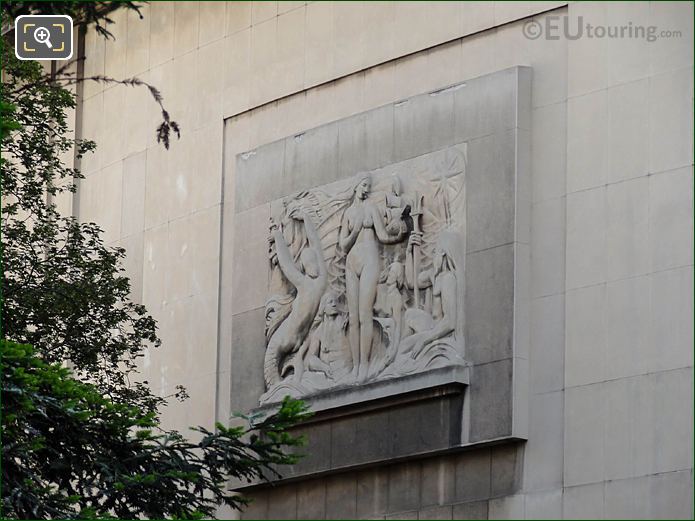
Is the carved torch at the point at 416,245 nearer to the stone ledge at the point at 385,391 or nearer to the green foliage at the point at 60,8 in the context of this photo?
the stone ledge at the point at 385,391

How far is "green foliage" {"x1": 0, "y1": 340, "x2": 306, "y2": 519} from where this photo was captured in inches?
577

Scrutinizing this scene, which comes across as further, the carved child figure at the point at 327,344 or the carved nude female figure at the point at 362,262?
the carved child figure at the point at 327,344

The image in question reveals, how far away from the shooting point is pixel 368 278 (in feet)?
70.1

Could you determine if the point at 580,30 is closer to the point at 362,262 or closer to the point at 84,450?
the point at 362,262

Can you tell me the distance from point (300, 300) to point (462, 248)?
2.61 metres

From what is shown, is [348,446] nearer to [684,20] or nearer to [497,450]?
[497,450]

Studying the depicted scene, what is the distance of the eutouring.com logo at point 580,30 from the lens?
63.9ft


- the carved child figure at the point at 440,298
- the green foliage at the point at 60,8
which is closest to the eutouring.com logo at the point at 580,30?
the carved child figure at the point at 440,298

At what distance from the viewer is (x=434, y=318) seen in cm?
2061

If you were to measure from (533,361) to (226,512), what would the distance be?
17.2 ft
